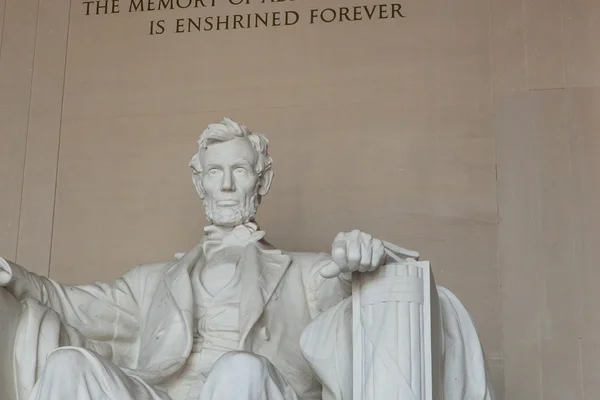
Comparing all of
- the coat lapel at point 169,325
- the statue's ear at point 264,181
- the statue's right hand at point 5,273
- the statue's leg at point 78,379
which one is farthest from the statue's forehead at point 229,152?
the statue's leg at point 78,379

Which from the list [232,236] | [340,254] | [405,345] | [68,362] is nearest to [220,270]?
[232,236]

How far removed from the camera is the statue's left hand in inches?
175

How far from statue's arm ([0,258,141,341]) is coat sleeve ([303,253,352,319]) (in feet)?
2.24

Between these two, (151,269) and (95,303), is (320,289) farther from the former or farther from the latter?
(95,303)

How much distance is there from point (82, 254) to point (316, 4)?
1618 mm

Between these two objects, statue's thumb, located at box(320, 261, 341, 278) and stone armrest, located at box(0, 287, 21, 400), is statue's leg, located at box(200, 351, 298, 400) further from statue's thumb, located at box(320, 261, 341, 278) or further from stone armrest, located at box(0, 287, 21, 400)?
stone armrest, located at box(0, 287, 21, 400)

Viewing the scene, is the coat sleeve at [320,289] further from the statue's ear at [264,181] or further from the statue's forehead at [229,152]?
the statue's forehead at [229,152]

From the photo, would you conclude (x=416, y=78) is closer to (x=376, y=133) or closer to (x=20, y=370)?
Answer: (x=376, y=133)

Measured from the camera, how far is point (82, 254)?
21.9 feet

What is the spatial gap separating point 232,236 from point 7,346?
1060 millimetres

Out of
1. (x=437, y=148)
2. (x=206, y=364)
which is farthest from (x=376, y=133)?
(x=206, y=364)

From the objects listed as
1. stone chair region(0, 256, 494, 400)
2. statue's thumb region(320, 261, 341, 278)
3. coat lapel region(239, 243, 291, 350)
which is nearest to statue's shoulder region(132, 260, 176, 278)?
coat lapel region(239, 243, 291, 350)

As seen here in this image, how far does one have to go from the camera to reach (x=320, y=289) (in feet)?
17.3

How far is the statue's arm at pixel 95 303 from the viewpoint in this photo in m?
5.31
